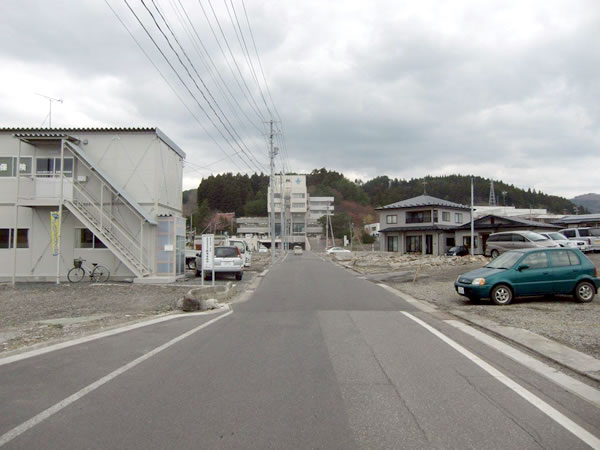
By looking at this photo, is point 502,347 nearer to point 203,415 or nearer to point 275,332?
point 275,332

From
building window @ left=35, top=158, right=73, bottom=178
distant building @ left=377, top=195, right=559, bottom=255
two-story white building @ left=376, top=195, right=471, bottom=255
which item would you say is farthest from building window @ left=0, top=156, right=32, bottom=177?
two-story white building @ left=376, top=195, right=471, bottom=255

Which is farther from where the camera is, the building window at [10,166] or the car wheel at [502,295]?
the building window at [10,166]

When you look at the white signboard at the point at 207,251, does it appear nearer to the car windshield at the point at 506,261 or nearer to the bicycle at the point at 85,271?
the bicycle at the point at 85,271

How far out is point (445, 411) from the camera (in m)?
4.78

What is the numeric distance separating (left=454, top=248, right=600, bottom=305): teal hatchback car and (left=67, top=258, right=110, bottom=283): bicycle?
1541cm

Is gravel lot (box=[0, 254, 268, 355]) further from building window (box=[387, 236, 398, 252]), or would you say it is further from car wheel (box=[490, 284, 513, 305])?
building window (box=[387, 236, 398, 252])

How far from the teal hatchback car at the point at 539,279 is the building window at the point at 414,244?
44227 millimetres

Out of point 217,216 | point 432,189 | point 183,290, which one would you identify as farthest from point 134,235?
point 432,189

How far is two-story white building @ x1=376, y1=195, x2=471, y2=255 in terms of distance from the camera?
54.8m

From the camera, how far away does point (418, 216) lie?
57469 mm

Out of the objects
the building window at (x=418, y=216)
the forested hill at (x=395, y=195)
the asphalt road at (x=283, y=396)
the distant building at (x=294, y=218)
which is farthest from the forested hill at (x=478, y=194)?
the asphalt road at (x=283, y=396)

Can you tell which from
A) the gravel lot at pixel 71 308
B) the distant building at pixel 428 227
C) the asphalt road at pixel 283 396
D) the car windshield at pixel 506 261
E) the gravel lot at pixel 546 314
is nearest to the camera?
the asphalt road at pixel 283 396

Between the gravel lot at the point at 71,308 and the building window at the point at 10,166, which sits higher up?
the building window at the point at 10,166

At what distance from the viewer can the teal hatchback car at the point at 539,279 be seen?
12969 mm
